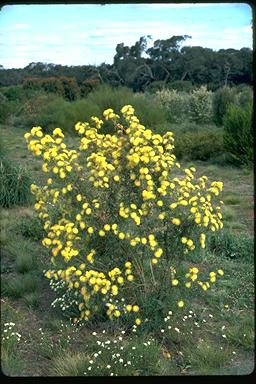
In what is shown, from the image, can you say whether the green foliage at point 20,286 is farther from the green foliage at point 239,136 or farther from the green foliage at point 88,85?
the green foliage at point 88,85

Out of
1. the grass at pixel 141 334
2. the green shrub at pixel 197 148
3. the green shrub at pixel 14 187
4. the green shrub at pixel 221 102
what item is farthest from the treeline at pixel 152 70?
the grass at pixel 141 334

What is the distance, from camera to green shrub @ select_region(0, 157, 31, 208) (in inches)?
275

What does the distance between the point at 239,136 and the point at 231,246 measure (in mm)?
6030

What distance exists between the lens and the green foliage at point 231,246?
564 cm

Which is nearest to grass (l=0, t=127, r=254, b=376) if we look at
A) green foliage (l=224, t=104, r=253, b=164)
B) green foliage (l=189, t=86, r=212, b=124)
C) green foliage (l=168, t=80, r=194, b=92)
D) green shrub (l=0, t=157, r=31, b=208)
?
green shrub (l=0, t=157, r=31, b=208)

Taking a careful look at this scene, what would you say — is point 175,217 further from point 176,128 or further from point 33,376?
point 176,128

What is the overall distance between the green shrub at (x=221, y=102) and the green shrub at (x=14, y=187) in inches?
420

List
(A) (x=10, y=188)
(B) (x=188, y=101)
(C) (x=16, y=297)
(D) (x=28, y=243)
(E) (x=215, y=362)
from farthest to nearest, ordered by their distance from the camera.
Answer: (B) (x=188, y=101) < (A) (x=10, y=188) < (D) (x=28, y=243) < (C) (x=16, y=297) < (E) (x=215, y=362)

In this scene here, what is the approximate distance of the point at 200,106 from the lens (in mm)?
19250

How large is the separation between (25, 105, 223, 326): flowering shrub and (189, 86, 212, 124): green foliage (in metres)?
15.1

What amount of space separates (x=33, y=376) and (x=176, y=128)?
40.2 feet

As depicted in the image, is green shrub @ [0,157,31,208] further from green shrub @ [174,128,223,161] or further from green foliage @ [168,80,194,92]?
green foliage @ [168,80,194,92]
